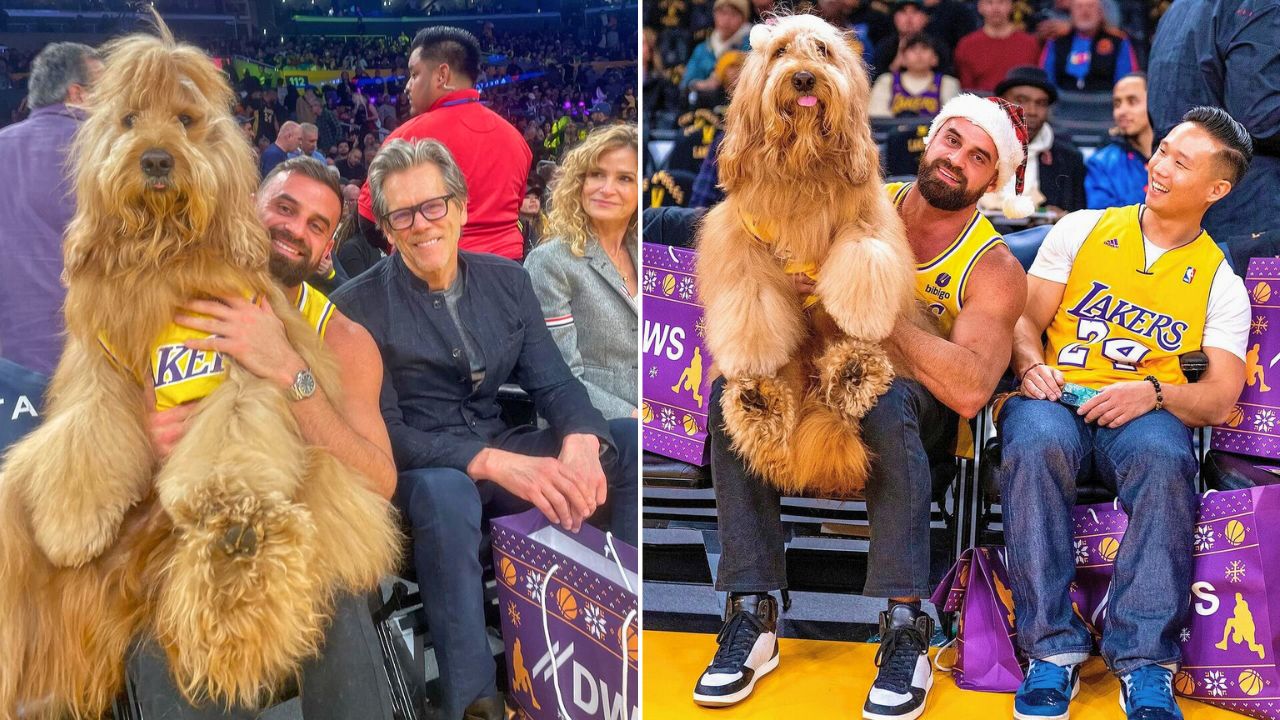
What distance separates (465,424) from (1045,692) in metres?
1.48

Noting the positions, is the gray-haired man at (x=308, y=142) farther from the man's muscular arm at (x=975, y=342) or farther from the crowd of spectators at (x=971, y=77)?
the crowd of spectators at (x=971, y=77)

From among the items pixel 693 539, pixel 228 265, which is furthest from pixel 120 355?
pixel 693 539

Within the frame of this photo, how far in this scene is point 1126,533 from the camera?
2457mm

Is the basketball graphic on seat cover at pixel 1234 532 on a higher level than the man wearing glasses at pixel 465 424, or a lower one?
lower

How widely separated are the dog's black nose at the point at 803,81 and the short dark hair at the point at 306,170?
102 centimetres

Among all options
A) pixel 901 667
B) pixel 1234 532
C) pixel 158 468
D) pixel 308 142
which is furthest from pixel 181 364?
pixel 1234 532

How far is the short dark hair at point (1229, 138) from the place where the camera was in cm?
258

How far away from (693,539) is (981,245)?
1.09 metres

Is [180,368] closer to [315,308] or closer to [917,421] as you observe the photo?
[315,308]

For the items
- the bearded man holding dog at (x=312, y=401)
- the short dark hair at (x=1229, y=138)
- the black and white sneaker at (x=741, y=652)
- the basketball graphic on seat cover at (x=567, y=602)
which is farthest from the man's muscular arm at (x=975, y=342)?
the bearded man holding dog at (x=312, y=401)

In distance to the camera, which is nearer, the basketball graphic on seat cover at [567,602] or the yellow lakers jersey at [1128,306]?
the basketball graphic on seat cover at [567,602]

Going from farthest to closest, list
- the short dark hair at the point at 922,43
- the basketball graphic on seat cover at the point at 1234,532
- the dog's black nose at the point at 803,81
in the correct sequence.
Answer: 1. the short dark hair at the point at 922,43
2. the basketball graphic on seat cover at the point at 1234,532
3. the dog's black nose at the point at 803,81

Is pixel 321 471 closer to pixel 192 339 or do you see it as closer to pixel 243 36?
pixel 192 339

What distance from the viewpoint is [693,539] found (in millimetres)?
2947
